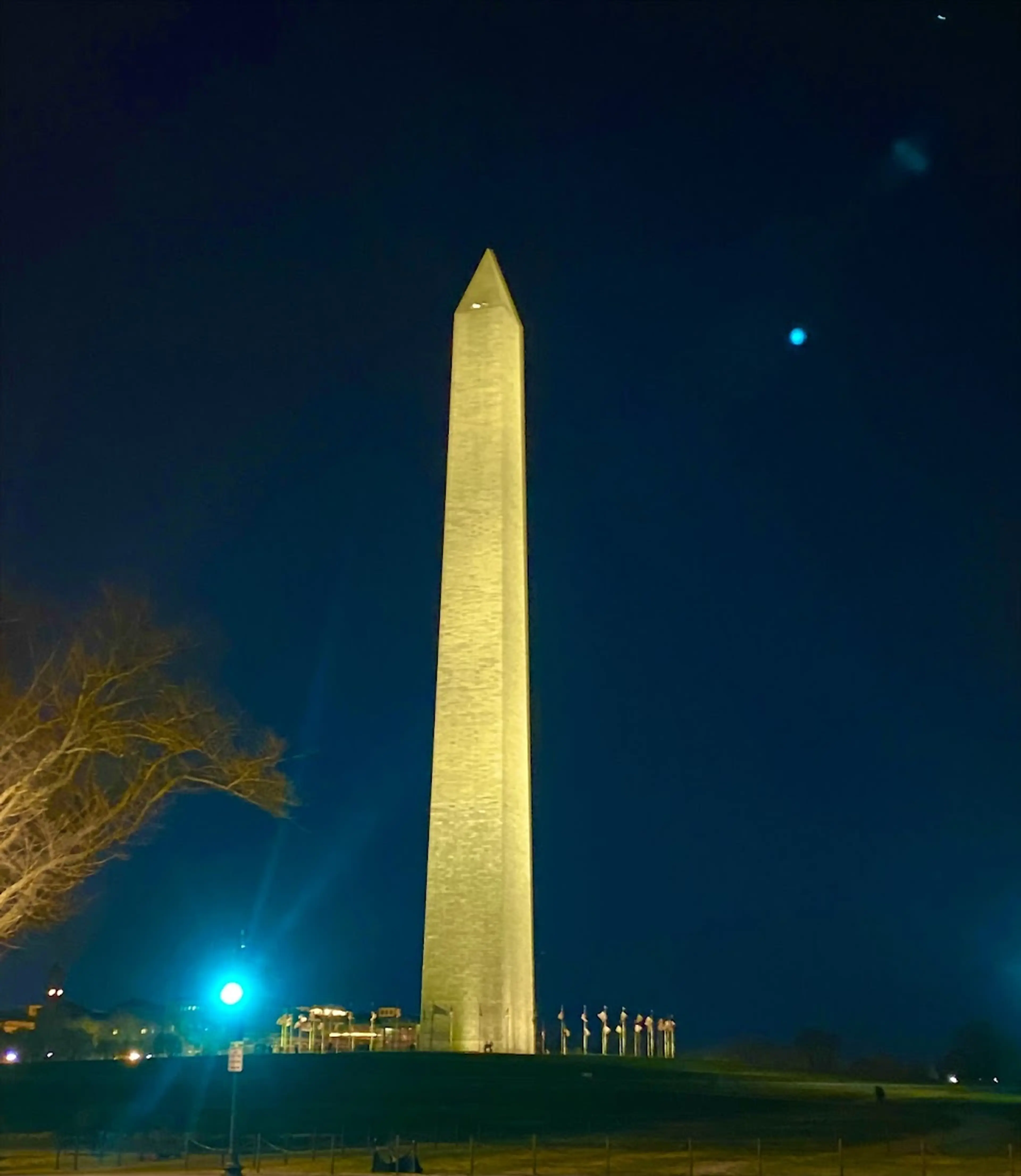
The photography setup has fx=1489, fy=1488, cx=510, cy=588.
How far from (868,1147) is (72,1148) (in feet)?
40.9

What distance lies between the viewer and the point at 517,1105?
2669cm

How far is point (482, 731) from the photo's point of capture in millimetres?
35250

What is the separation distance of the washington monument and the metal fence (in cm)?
1017

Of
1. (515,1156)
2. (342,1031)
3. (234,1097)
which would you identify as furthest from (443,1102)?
(342,1031)

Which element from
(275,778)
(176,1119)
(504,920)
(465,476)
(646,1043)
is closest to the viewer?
(275,778)

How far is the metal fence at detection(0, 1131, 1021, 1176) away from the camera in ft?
64.5

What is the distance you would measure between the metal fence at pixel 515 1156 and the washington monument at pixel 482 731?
33.4ft

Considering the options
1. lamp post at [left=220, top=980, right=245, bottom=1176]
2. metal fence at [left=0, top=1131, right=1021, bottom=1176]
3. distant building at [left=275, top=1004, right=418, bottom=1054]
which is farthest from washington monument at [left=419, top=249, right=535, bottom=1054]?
lamp post at [left=220, top=980, right=245, bottom=1176]

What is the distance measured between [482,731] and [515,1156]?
14.3 m

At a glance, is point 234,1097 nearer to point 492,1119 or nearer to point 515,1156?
point 515,1156

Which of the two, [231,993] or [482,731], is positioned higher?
[482,731]

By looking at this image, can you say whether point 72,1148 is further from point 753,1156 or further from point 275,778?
point 753,1156

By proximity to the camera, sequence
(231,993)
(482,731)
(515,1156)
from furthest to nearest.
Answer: (482,731)
(515,1156)
(231,993)

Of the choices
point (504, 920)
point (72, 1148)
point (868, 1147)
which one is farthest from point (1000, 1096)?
point (72, 1148)
